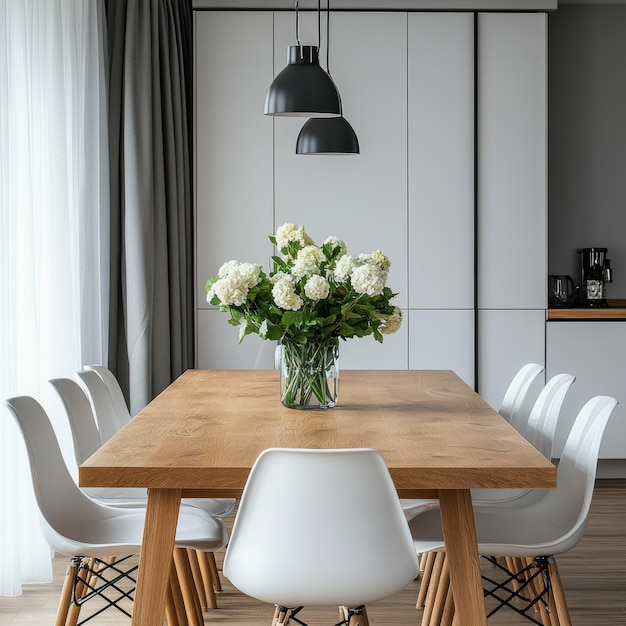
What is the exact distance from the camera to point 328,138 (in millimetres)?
3357

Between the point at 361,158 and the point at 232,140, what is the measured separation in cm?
72

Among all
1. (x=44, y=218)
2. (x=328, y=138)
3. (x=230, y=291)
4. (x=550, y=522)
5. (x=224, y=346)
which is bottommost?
(x=550, y=522)

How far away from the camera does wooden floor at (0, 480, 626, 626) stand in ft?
9.54

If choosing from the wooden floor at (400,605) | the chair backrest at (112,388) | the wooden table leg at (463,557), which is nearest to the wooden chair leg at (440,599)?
the wooden floor at (400,605)

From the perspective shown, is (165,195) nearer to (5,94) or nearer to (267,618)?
(5,94)

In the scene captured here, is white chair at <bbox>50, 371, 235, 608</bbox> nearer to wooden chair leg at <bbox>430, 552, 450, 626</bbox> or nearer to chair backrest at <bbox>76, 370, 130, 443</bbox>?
chair backrest at <bbox>76, 370, 130, 443</bbox>

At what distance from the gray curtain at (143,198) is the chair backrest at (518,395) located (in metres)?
1.82

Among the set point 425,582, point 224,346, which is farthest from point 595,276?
point 425,582

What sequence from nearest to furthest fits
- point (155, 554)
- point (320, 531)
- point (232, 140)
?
point (320, 531), point (155, 554), point (232, 140)

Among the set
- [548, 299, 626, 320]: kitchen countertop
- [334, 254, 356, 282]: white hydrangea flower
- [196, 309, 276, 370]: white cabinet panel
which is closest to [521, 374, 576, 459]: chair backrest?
[334, 254, 356, 282]: white hydrangea flower

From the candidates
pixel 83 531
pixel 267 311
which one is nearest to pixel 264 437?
pixel 267 311

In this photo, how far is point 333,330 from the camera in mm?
2494

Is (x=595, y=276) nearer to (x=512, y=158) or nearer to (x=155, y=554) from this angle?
(x=512, y=158)

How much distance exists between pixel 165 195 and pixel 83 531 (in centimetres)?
245
